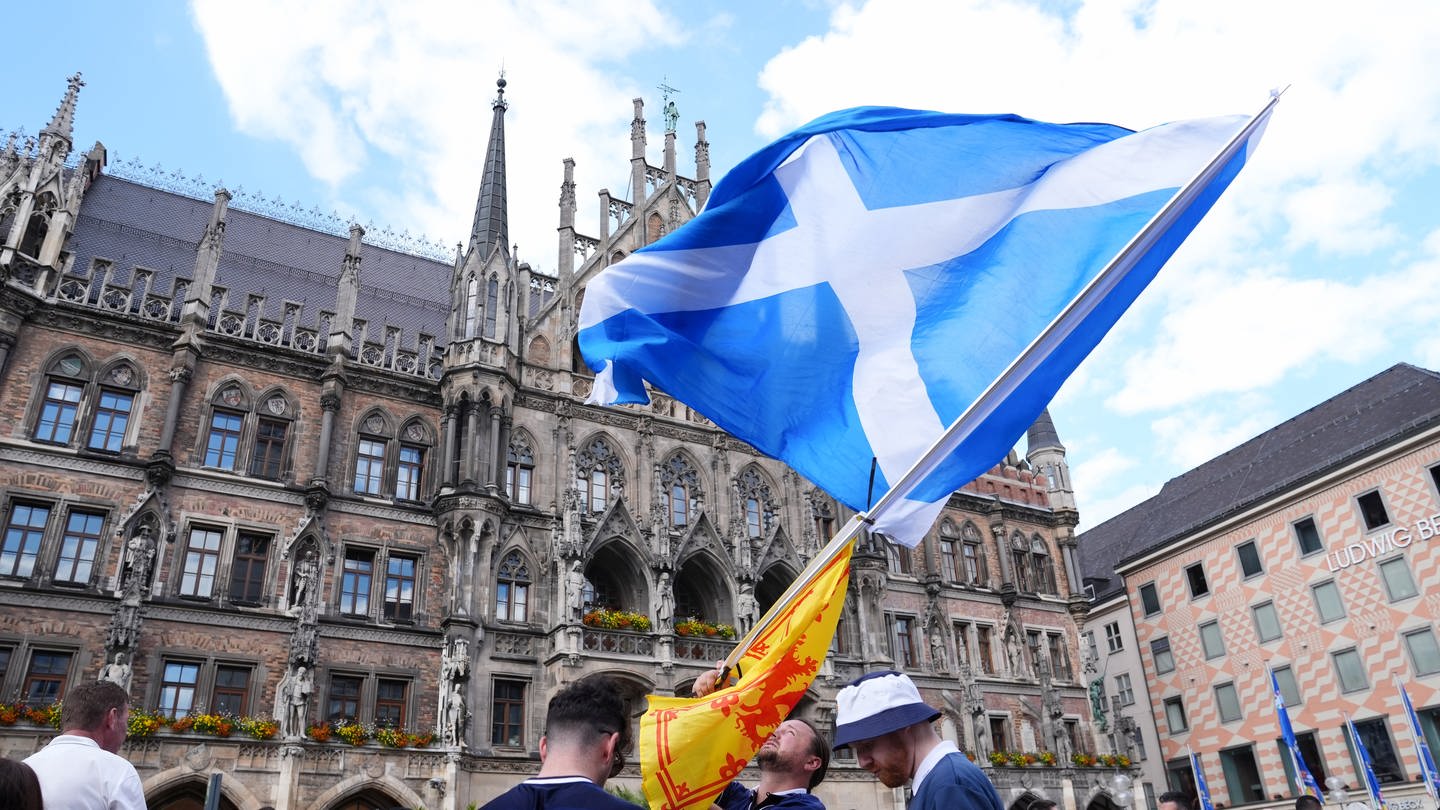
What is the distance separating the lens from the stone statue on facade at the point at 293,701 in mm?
20500

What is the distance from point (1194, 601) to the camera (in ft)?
120

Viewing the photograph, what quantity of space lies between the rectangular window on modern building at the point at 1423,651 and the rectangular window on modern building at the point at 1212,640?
628 cm

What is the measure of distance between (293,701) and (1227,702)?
1187 inches

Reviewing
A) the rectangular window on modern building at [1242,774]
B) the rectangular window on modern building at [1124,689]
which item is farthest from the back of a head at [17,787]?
the rectangular window on modern building at [1124,689]

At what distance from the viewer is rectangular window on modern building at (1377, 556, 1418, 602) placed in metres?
29.9

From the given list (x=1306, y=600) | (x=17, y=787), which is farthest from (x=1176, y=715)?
(x=17, y=787)

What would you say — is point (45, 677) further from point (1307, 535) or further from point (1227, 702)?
point (1307, 535)

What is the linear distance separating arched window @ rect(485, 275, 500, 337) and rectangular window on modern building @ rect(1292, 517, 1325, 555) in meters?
26.7

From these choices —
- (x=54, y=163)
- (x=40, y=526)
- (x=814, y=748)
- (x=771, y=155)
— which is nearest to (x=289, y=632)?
(x=40, y=526)

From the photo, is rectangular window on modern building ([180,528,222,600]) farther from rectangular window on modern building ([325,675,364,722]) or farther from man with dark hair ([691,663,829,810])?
man with dark hair ([691,663,829,810])

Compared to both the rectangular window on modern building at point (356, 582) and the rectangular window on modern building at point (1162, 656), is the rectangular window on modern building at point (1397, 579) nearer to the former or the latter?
the rectangular window on modern building at point (1162, 656)

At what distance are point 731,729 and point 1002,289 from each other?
348 cm

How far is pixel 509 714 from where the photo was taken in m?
23.2

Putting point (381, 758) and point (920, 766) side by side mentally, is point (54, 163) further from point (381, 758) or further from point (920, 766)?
point (920, 766)
